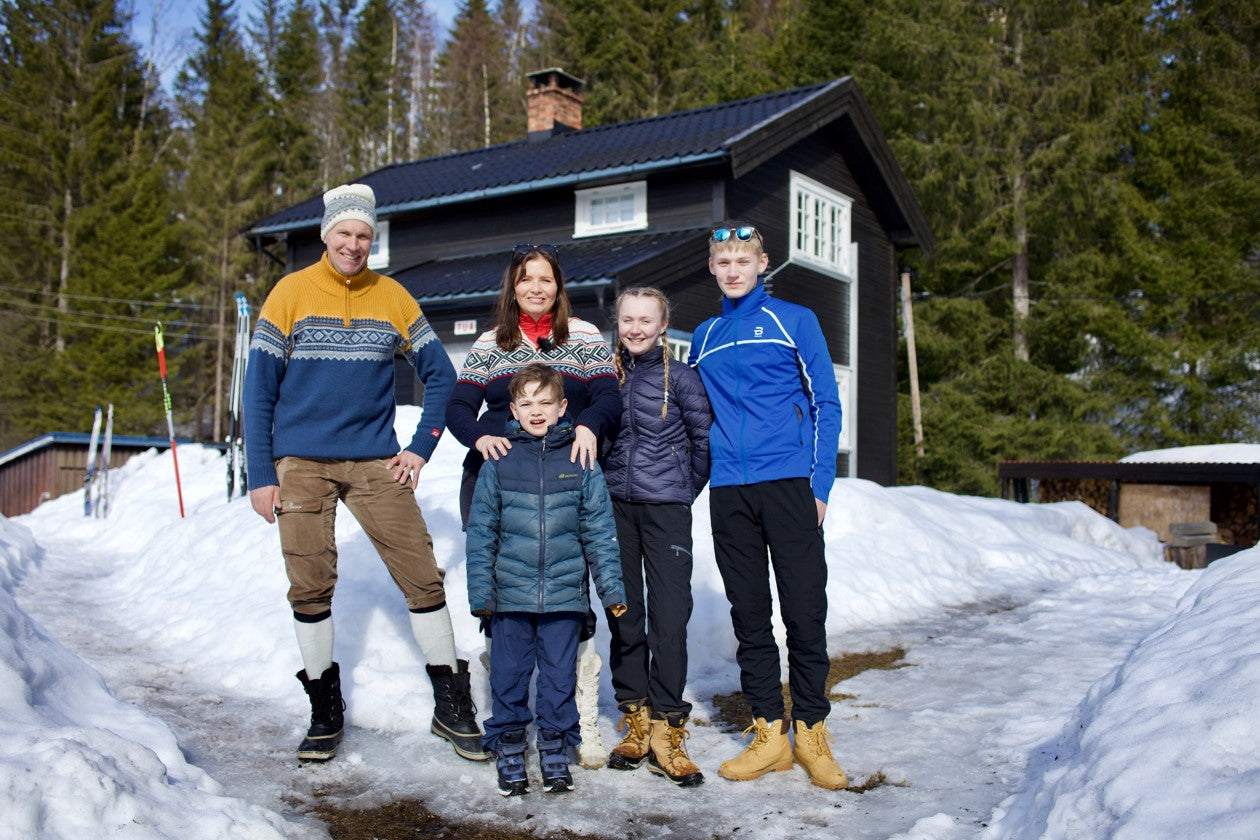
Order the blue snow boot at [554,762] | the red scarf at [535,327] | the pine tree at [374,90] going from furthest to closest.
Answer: the pine tree at [374,90]
the red scarf at [535,327]
the blue snow boot at [554,762]

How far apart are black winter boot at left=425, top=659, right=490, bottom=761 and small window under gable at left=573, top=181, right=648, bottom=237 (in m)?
12.6

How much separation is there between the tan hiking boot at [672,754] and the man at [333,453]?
69 cm

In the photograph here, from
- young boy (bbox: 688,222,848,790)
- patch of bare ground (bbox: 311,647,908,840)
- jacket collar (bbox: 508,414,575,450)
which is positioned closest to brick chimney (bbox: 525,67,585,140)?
young boy (bbox: 688,222,848,790)

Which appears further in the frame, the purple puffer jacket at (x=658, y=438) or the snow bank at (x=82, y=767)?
the purple puffer jacket at (x=658, y=438)

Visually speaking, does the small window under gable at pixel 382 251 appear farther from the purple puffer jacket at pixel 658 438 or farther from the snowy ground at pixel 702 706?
the purple puffer jacket at pixel 658 438

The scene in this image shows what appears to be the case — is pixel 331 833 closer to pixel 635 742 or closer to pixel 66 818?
pixel 66 818

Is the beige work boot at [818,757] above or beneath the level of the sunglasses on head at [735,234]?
beneath

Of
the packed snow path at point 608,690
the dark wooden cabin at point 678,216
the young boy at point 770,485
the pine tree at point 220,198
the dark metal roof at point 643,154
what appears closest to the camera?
the packed snow path at point 608,690

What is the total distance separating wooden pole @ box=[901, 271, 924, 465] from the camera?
976 inches

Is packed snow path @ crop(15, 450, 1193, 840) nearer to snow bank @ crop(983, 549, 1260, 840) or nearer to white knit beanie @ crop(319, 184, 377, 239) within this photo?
snow bank @ crop(983, 549, 1260, 840)

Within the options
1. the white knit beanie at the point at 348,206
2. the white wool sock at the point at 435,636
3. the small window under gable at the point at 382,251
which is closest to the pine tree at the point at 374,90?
the small window under gable at the point at 382,251

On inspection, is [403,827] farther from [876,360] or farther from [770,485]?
[876,360]

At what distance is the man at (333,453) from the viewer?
3.92 m

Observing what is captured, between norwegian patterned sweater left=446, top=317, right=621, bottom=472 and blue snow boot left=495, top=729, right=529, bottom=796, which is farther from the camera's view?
norwegian patterned sweater left=446, top=317, right=621, bottom=472
